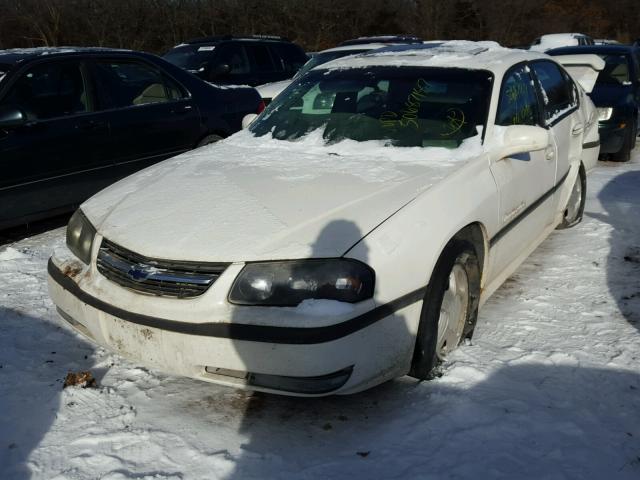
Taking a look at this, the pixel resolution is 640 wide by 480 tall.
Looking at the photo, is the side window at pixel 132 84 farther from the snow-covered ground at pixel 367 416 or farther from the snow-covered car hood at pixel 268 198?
the snow-covered ground at pixel 367 416

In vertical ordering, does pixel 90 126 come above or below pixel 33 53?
below

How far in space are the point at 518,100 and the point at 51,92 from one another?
12.0ft

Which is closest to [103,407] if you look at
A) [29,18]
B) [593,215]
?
[593,215]

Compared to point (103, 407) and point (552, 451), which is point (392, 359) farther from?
point (103, 407)

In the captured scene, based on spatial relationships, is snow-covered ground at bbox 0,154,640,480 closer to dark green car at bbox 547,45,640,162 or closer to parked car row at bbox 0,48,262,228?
parked car row at bbox 0,48,262,228

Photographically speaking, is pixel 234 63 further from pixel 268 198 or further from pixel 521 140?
pixel 268 198

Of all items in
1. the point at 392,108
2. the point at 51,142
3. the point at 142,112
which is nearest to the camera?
the point at 392,108

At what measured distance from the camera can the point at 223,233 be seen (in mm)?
2600

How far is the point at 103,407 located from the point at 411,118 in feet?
7.21

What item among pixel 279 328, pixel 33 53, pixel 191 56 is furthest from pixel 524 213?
pixel 191 56

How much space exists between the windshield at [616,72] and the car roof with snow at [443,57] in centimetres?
478

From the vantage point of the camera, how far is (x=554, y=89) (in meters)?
4.63

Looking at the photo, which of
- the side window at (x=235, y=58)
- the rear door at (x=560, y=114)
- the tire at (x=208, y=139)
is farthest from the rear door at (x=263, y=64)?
the rear door at (x=560, y=114)

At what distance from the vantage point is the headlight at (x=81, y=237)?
2975 mm
